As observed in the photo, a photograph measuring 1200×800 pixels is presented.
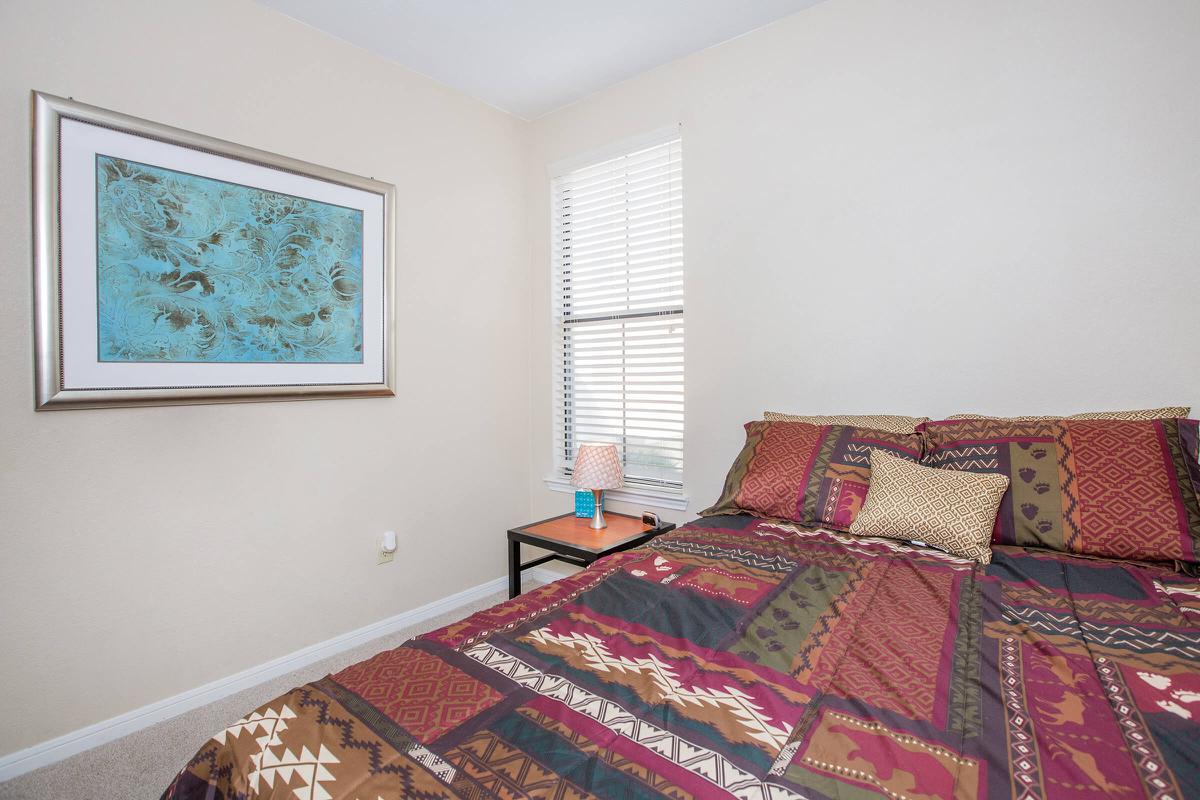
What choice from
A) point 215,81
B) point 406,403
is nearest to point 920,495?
Answer: point 406,403

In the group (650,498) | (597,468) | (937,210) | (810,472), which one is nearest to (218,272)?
(597,468)

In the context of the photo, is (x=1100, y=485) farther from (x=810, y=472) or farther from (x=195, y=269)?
(x=195, y=269)

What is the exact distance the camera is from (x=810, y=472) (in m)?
2.03

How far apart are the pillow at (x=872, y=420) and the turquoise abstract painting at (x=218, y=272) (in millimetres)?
2047

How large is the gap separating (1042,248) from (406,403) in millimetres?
2765

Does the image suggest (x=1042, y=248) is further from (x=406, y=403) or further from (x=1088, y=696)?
(x=406, y=403)

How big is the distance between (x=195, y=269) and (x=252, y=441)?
70cm

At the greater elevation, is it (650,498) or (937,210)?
(937,210)

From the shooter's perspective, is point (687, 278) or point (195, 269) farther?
point (687, 278)

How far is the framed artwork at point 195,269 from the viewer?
1892 millimetres

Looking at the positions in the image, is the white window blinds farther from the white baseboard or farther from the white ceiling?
the white baseboard

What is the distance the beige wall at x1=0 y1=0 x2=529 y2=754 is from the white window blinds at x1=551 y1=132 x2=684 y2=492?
12.5 inches

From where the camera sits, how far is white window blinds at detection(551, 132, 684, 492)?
2975mm

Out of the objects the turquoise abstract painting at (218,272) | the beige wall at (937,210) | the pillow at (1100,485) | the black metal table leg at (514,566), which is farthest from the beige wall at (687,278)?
the black metal table leg at (514,566)
